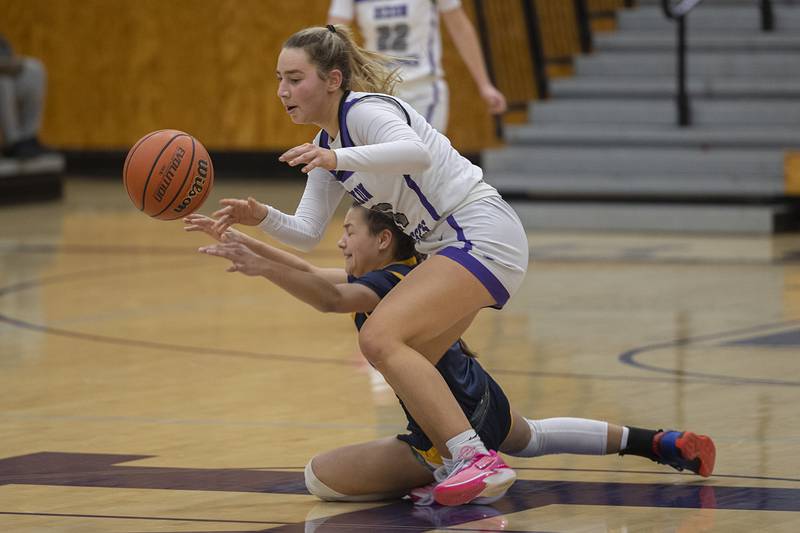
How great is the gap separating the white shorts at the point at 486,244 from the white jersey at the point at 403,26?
11.8ft

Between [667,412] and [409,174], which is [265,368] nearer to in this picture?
[667,412]

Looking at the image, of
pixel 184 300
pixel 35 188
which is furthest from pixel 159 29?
pixel 184 300

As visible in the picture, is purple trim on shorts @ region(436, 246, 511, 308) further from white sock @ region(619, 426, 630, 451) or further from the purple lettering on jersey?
white sock @ region(619, 426, 630, 451)

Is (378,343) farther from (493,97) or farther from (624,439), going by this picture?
(493,97)

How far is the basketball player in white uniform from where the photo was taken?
7836mm

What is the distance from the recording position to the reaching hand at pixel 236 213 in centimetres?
405

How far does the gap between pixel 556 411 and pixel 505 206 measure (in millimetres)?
1170

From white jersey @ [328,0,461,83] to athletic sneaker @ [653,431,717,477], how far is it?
12.5 feet

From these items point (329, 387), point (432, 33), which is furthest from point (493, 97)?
point (329, 387)

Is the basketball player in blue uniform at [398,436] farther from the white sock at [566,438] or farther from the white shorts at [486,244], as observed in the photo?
the white shorts at [486,244]

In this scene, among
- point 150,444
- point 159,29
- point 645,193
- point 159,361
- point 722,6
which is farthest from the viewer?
point 159,29

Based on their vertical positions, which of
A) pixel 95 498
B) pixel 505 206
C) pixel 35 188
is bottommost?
pixel 35 188

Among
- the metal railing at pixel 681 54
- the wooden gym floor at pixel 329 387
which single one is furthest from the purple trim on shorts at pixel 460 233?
the metal railing at pixel 681 54

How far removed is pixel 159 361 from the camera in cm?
646
